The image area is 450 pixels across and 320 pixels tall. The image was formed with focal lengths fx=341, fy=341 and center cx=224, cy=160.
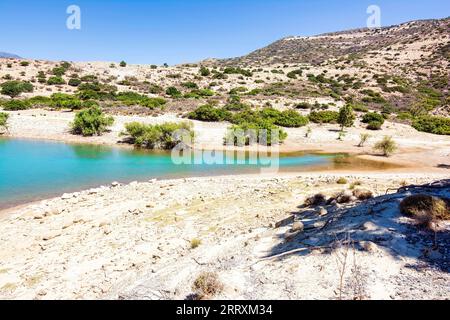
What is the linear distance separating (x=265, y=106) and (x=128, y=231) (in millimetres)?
36057

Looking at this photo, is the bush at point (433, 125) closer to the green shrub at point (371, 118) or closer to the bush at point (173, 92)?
the green shrub at point (371, 118)

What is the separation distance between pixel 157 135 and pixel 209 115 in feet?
32.4

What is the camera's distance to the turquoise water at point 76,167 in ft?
52.6

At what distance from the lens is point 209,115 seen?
120 feet

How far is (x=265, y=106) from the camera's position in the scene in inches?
1747

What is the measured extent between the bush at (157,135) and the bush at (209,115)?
7504mm

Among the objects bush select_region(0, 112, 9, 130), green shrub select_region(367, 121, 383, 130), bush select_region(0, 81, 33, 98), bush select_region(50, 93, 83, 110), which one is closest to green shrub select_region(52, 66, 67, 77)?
bush select_region(0, 81, 33, 98)

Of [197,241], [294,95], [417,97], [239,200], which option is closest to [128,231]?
[197,241]

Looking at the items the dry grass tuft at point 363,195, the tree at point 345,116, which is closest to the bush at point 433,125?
the tree at point 345,116

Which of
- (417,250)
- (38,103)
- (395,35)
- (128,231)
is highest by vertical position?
(395,35)

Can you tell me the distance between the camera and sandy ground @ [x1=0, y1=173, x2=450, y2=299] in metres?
6.11

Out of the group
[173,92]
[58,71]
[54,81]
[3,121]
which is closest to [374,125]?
[173,92]

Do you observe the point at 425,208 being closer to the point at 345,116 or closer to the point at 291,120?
the point at 345,116
